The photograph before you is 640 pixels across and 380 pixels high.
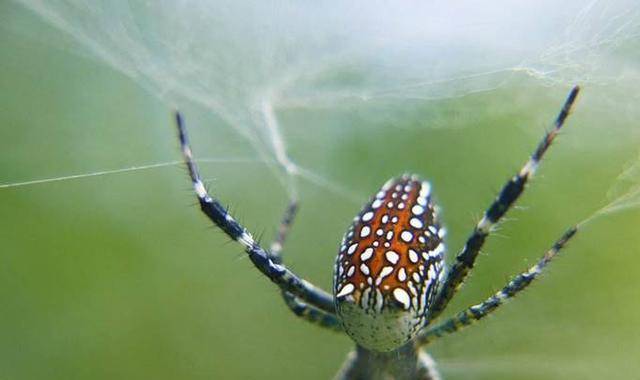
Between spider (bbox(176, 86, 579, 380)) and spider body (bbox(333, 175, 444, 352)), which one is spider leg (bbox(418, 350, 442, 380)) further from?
spider body (bbox(333, 175, 444, 352))

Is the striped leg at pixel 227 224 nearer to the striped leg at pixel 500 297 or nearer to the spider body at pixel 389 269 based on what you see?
the spider body at pixel 389 269

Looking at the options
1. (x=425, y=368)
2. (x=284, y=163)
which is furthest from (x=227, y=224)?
(x=284, y=163)

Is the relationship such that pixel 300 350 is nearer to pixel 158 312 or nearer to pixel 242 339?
pixel 242 339

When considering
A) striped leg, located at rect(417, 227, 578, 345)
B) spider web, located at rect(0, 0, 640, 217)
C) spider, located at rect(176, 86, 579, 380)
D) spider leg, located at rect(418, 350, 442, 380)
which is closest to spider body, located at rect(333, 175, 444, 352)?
spider, located at rect(176, 86, 579, 380)

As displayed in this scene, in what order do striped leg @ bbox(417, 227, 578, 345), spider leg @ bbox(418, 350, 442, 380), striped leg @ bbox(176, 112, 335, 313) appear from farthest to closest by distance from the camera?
spider leg @ bbox(418, 350, 442, 380) < striped leg @ bbox(176, 112, 335, 313) < striped leg @ bbox(417, 227, 578, 345)

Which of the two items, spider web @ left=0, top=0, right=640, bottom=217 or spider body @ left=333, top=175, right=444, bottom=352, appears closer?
spider body @ left=333, top=175, right=444, bottom=352

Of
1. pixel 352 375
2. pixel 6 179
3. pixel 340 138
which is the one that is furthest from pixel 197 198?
pixel 340 138
